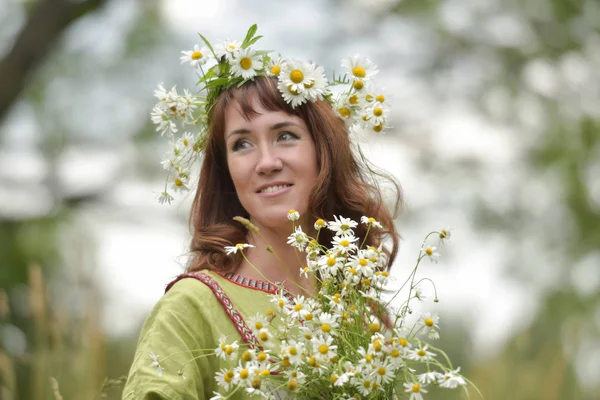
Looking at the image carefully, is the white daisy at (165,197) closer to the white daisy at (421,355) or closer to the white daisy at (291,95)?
the white daisy at (291,95)

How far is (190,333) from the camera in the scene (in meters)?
2.51

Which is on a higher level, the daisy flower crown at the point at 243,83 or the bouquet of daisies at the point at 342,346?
the daisy flower crown at the point at 243,83

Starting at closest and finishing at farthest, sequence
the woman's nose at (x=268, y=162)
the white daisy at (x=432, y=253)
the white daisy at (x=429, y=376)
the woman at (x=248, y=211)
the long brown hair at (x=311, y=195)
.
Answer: the white daisy at (x=429, y=376) → the white daisy at (x=432, y=253) → the woman at (x=248, y=211) → the woman's nose at (x=268, y=162) → the long brown hair at (x=311, y=195)

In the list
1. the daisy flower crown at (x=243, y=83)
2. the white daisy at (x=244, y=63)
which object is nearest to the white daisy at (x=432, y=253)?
the daisy flower crown at (x=243, y=83)

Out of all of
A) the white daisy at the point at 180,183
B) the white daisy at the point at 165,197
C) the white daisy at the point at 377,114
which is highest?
the white daisy at the point at 377,114

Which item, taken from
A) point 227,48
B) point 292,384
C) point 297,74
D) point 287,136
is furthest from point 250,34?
point 292,384

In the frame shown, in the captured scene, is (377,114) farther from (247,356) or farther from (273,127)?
(247,356)

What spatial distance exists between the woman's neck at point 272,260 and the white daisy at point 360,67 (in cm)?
48

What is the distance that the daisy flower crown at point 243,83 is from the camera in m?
2.70

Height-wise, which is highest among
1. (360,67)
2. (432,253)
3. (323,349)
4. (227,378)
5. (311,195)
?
(360,67)

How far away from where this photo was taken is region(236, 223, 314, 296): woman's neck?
2.76 metres

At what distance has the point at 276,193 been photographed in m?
2.69

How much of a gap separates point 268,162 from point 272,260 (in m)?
0.29

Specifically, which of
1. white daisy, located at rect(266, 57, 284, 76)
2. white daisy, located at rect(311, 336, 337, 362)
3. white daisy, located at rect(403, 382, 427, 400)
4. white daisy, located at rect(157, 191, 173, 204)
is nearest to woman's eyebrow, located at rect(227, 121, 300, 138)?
white daisy, located at rect(266, 57, 284, 76)
